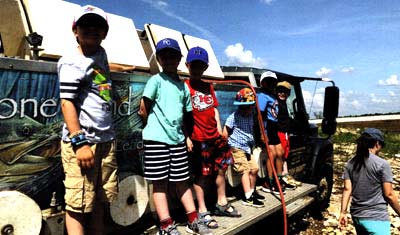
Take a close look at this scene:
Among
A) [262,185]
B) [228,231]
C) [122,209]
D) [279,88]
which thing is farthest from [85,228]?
[279,88]

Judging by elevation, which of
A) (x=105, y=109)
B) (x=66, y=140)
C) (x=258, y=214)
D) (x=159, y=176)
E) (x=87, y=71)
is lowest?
(x=258, y=214)

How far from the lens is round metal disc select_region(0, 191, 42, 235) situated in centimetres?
182

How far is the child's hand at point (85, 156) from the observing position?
2.06 m

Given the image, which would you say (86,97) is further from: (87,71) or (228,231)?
(228,231)

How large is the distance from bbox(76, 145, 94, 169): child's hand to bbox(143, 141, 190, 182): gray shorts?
636mm

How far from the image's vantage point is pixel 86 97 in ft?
7.26

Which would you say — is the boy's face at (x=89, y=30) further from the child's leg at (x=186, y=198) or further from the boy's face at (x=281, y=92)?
the boy's face at (x=281, y=92)

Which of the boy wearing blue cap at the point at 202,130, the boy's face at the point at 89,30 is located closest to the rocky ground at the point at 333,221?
the boy wearing blue cap at the point at 202,130

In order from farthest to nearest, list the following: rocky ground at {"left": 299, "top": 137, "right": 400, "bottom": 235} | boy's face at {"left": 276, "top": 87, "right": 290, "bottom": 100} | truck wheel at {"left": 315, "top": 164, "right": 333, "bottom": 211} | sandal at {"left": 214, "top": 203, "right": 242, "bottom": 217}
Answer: truck wheel at {"left": 315, "top": 164, "right": 333, "bottom": 211} → rocky ground at {"left": 299, "top": 137, "right": 400, "bottom": 235} → boy's face at {"left": 276, "top": 87, "right": 290, "bottom": 100} → sandal at {"left": 214, "top": 203, "right": 242, "bottom": 217}

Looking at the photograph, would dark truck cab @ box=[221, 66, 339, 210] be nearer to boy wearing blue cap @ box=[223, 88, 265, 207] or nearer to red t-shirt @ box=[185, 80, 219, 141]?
boy wearing blue cap @ box=[223, 88, 265, 207]

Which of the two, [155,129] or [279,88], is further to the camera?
[279,88]

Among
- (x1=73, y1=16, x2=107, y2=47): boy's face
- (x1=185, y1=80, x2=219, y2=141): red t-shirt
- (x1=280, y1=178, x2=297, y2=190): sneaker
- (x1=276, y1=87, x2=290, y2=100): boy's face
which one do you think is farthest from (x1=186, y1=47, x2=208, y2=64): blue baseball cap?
(x1=280, y1=178, x2=297, y2=190): sneaker

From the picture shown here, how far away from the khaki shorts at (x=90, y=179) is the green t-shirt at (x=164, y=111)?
44cm

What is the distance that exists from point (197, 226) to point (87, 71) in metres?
1.46
